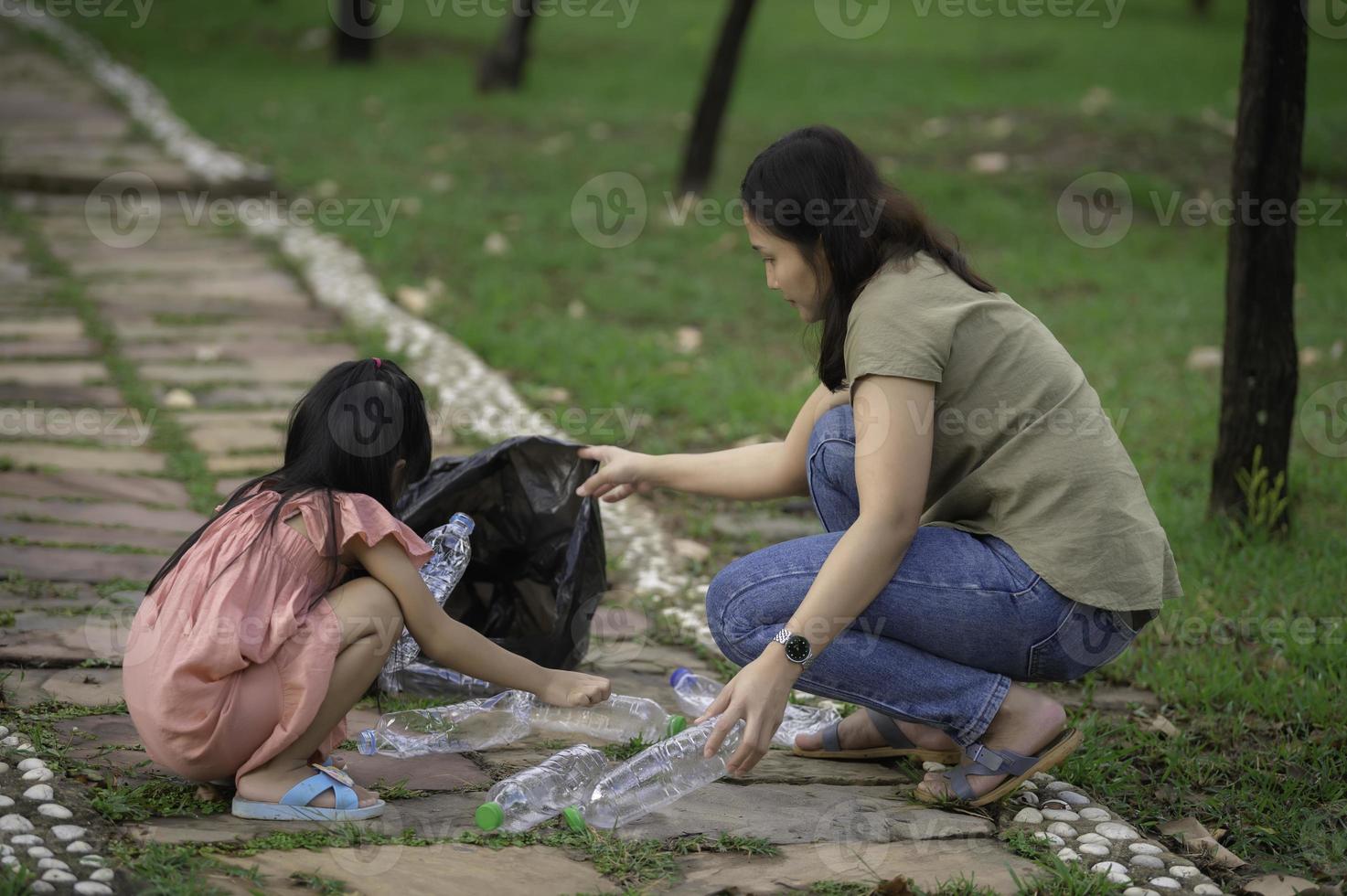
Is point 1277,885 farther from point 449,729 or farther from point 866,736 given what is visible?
point 449,729

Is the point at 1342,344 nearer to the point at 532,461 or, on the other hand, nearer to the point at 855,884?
the point at 532,461

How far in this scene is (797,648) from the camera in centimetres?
220

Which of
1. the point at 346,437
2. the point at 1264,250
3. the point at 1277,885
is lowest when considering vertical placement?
the point at 1277,885

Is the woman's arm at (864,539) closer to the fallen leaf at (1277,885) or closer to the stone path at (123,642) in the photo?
the stone path at (123,642)

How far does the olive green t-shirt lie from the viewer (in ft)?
7.57

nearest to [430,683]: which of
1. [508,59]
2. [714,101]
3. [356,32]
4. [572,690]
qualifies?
[572,690]

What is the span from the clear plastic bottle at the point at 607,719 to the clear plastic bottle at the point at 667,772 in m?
0.23

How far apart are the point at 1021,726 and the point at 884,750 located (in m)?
0.33

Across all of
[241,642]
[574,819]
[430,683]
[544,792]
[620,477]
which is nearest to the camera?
[241,642]

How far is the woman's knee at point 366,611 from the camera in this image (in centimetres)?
222

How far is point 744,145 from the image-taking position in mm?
8789

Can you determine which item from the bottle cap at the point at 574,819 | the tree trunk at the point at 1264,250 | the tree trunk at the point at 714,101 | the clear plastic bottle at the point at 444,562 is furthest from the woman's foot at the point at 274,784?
the tree trunk at the point at 714,101

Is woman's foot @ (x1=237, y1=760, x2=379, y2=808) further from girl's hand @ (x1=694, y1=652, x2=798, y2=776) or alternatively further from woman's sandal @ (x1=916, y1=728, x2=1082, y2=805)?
woman's sandal @ (x1=916, y1=728, x2=1082, y2=805)

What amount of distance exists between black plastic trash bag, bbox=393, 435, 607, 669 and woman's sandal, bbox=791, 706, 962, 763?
592mm
